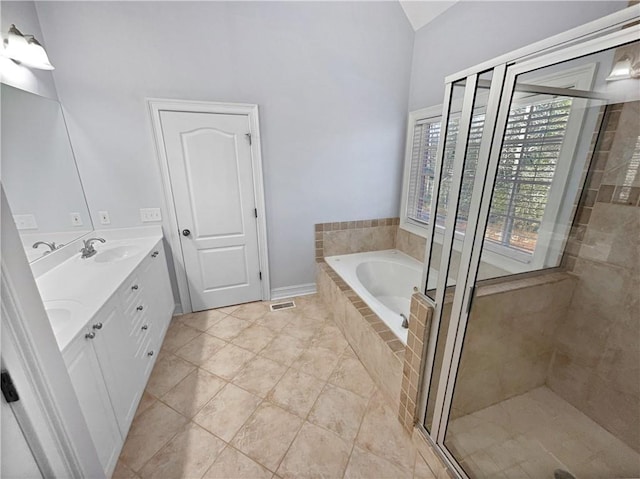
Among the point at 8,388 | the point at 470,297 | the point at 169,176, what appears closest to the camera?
the point at 8,388

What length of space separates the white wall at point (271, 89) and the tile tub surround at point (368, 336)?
68 centimetres

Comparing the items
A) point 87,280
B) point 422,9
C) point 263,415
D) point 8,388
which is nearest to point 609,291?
point 263,415

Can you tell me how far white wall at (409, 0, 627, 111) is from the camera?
1.48m

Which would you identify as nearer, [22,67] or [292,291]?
[22,67]

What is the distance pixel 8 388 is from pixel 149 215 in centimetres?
201

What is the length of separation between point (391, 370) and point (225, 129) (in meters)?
2.35

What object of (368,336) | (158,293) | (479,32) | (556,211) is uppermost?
(479,32)

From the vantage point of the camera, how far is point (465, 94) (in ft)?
3.52

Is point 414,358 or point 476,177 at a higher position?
point 476,177

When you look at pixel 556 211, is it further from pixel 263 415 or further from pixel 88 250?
pixel 88 250

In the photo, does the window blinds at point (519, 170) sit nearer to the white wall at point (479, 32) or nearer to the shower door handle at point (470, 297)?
the shower door handle at point (470, 297)

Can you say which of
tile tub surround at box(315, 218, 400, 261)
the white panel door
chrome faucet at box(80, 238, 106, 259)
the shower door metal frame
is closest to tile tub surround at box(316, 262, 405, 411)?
the shower door metal frame

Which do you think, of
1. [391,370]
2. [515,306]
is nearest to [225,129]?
[391,370]

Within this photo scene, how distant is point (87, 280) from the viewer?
5.07 ft
